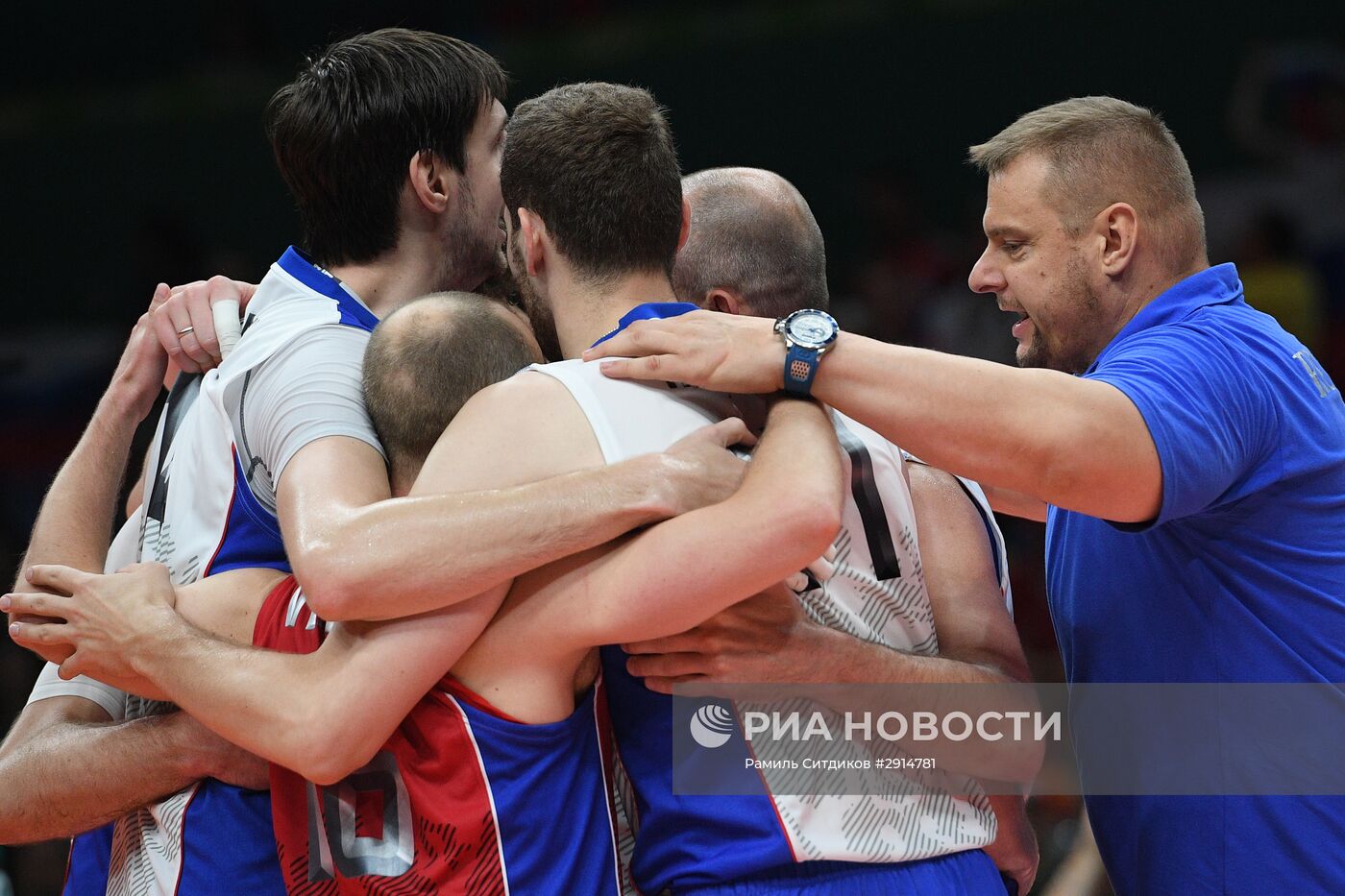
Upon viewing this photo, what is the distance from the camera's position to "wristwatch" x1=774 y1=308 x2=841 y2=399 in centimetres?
261

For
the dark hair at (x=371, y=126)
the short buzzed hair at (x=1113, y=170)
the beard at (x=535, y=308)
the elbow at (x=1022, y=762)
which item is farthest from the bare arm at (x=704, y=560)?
the dark hair at (x=371, y=126)

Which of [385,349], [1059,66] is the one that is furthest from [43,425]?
[385,349]

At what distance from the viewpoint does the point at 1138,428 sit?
2.66m

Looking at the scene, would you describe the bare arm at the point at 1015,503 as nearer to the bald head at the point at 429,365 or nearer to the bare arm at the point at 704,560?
the bare arm at the point at 704,560

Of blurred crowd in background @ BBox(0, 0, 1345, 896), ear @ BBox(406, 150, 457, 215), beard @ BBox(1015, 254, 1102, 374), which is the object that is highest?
ear @ BBox(406, 150, 457, 215)

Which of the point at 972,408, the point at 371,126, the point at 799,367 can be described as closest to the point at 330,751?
the point at 799,367

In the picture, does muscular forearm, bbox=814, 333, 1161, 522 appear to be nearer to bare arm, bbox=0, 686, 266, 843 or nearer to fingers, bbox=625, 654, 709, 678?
fingers, bbox=625, 654, 709, 678

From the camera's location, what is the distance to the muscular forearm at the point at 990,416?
8.64 feet

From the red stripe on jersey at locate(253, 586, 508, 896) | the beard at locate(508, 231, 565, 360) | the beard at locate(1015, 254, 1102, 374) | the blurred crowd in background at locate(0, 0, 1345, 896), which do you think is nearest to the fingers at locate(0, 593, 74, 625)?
the red stripe on jersey at locate(253, 586, 508, 896)

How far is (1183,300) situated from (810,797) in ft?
4.82

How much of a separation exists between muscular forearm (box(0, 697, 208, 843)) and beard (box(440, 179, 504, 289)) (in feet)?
4.04

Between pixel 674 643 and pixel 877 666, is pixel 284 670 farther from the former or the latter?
pixel 877 666

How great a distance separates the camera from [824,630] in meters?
2.60

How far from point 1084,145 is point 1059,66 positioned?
7.49 meters
